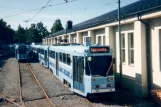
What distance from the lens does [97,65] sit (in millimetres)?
12641

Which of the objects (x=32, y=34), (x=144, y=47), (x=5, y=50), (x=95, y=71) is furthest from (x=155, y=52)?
(x=32, y=34)

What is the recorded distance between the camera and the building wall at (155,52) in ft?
43.2

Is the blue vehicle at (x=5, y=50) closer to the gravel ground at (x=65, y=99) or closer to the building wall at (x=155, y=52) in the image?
the gravel ground at (x=65, y=99)

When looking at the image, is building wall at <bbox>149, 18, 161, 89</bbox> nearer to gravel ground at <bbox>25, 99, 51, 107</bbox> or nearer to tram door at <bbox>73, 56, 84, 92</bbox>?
tram door at <bbox>73, 56, 84, 92</bbox>

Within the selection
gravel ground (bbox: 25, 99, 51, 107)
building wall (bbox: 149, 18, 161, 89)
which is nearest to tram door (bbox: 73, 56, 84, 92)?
gravel ground (bbox: 25, 99, 51, 107)

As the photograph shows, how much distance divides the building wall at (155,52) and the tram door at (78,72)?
4.50 meters

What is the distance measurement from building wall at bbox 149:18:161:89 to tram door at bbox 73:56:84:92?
4.50m

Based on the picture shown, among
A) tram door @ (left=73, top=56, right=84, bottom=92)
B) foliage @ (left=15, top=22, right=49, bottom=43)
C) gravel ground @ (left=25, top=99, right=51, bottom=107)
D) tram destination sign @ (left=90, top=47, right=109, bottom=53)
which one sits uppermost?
foliage @ (left=15, top=22, right=49, bottom=43)

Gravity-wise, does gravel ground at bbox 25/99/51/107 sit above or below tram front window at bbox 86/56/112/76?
below

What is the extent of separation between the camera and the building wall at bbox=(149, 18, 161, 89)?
13.2 m

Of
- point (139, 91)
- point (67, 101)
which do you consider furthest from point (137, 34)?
point (67, 101)

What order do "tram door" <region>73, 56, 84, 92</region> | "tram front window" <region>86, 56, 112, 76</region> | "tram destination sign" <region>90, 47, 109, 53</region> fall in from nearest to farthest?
1. "tram front window" <region>86, 56, 112, 76</region>
2. "tram destination sign" <region>90, 47, 109, 53</region>
3. "tram door" <region>73, 56, 84, 92</region>

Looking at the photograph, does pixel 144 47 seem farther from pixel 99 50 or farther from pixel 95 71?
pixel 95 71

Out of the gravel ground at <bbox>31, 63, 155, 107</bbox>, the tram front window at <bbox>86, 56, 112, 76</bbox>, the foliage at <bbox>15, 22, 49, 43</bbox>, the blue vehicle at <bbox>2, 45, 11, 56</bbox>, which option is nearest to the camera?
the gravel ground at <bbox>31, 63, 155, 107</bbox>
